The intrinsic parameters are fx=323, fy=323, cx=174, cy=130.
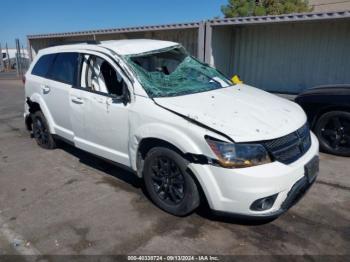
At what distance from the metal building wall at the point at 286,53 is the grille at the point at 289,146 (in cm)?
794

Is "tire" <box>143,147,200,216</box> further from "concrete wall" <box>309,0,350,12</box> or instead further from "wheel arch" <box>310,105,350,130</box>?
"concrete wall" <box>309,0,350,12</box>

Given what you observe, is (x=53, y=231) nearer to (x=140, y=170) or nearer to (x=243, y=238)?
(x=140, y=170)

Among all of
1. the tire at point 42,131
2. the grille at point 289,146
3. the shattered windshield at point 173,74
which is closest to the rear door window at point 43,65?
the tire at point 42,131

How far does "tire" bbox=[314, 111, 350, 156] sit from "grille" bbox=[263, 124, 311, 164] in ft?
6.69

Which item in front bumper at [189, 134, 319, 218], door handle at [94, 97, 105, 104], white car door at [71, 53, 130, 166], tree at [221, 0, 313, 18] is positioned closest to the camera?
front bumper at [189, 134, 319, 218]

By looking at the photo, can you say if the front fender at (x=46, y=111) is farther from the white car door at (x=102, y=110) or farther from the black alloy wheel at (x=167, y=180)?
the black alloy wheel at (x=167, y=180)

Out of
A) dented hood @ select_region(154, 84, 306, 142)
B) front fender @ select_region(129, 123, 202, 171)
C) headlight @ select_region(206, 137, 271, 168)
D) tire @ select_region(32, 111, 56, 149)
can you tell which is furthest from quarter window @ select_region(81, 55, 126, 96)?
headlight @ select_region(206, 137, 271, 168)

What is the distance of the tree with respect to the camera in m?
17.1

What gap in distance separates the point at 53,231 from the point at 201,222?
59.3 inches

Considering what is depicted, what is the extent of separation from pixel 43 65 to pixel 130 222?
345 centimetres

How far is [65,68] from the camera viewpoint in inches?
191

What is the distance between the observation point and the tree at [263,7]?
17125 millimetres

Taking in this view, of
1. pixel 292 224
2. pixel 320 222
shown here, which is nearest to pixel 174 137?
pixel 292 224

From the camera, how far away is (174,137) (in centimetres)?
312
